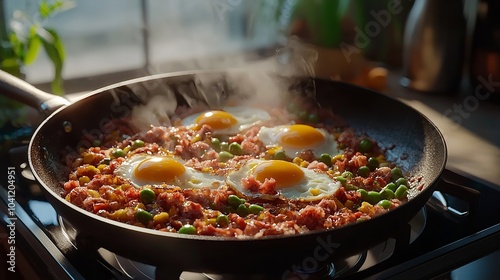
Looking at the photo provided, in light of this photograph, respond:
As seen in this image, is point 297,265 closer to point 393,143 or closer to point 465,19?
point 393,143

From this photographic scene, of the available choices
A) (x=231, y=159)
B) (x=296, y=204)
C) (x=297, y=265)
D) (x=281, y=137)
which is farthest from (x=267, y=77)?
(x=297, y=265)

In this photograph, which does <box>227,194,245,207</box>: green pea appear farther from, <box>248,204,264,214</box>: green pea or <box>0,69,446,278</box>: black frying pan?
<box>0,69,446,278</box>: black frying pan

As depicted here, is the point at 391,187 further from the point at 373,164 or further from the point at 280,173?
the point at 280,173

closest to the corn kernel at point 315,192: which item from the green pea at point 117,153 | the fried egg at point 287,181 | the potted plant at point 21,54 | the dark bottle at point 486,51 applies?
the fried egg at point 287,181

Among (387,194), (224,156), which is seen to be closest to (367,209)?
(387,194)

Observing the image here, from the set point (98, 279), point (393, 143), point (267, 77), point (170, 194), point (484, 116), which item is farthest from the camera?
point (484, 116)

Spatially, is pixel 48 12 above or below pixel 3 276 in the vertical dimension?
above
